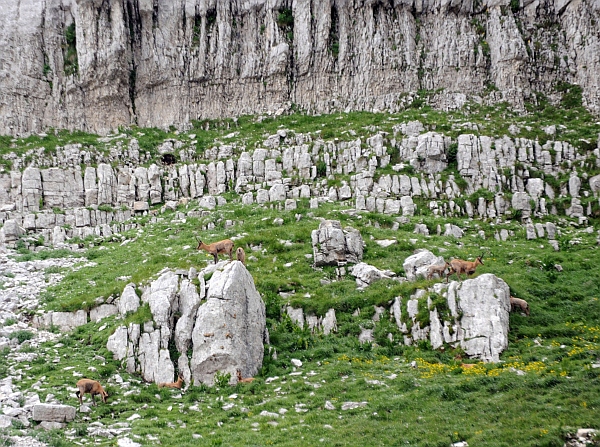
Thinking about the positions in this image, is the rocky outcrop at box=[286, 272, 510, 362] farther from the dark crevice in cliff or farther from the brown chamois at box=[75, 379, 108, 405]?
the dark crevice in cliff

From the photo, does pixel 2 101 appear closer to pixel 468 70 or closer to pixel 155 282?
pixel 155 282

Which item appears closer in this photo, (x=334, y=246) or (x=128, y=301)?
(x=128, y=301)

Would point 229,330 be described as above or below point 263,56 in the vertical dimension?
below

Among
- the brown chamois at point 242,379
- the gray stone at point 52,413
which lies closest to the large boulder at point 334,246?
the brown chamois at point 242,379

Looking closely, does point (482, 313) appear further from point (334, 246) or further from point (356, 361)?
point (334, 246)

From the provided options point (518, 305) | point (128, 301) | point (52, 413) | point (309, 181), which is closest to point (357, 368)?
point (518, 305)

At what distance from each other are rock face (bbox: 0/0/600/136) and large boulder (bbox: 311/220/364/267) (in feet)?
95.1

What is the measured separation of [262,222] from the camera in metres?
38.5

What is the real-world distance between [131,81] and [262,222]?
33.1 m

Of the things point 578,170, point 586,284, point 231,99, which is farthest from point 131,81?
point 586,284

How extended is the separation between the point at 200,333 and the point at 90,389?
16.1ft

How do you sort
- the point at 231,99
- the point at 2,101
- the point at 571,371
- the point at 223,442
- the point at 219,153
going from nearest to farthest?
the point at 223,442 → the point at 571,371 → the point at 219,153 → the point at 2,101 → the point at 231,99

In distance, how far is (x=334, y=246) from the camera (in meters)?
30.8

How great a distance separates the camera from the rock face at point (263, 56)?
5656 centimetres
